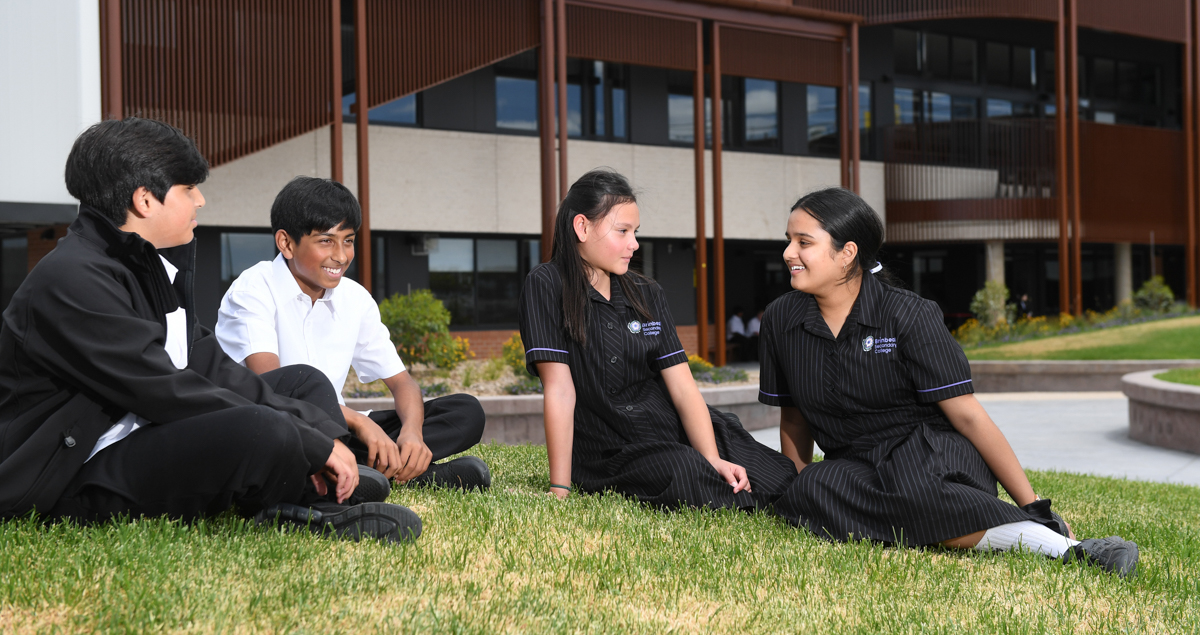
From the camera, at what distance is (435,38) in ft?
46.6

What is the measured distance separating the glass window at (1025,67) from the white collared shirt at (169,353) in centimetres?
2540

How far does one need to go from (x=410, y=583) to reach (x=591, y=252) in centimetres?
214

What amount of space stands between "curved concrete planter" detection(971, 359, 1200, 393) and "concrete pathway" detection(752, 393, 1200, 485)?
46 cm

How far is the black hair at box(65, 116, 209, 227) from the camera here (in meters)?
3.14

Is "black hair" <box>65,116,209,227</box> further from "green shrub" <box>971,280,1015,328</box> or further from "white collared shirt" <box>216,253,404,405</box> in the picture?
"green shrub" <box>971,280,1015,328</box>

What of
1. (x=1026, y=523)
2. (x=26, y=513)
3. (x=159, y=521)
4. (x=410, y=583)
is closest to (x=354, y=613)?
(x=410, y=583)

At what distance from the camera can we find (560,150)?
14.8m

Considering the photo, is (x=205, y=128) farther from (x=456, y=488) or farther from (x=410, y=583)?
(x=410, y=583)

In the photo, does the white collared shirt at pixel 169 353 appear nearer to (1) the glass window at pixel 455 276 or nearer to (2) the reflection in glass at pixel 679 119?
(1) the glass window at pixel 455 276

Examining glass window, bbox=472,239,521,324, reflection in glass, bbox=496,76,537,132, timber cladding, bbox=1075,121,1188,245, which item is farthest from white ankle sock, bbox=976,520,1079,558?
timber cladding, bbox=1075,121,1188,245

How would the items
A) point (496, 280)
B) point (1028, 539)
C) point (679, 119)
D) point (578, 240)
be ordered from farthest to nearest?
point (679, 119)
point (496, 280)
point (578, 240)
point (1028, 539)

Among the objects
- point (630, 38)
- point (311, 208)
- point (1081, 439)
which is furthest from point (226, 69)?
point (1081, 439)

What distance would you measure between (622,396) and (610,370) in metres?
0.15

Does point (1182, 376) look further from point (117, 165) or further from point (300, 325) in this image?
point (117, 165)
